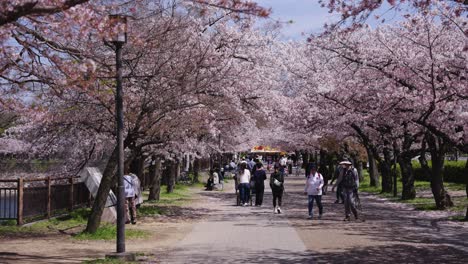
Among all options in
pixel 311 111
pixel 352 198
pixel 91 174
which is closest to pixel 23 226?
pixel 91 174

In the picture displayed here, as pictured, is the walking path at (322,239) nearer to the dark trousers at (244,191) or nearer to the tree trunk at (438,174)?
the tree trunk at (438,174)

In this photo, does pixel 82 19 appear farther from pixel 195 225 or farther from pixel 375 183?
pixel 375 183

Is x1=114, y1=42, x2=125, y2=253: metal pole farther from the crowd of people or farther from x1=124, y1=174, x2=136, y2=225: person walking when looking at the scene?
the crowd of people

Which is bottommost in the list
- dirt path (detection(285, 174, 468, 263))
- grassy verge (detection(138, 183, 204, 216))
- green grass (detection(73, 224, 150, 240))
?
dirt path (detection(285, 174, 468, 263))

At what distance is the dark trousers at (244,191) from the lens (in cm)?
2344

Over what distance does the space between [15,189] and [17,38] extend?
7.02 m

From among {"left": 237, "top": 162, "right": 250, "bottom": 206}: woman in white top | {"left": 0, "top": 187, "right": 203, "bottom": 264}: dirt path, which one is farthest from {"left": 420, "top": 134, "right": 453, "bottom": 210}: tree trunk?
{"left": 0, "top": 187, "right": 203, "bottom": 264}: dirt path

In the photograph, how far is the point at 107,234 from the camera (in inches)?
547

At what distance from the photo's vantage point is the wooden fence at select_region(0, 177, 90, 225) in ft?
52.0

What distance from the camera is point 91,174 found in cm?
1723

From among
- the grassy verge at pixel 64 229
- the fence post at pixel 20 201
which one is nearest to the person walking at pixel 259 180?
the grassy verge at pixel 64 229

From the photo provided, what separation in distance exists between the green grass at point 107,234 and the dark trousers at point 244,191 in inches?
344

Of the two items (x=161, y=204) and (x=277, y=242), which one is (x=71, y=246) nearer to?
(x=277, y=242)

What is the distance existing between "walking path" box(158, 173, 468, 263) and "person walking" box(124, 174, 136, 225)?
1.89 metres
